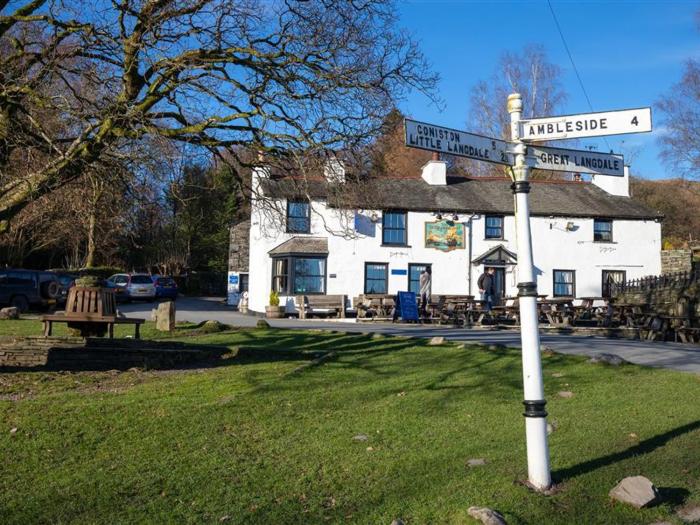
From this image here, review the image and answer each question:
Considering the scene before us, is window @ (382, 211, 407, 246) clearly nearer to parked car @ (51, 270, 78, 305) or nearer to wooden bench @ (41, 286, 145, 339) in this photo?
parked car @ (51, 270, 78, 305)

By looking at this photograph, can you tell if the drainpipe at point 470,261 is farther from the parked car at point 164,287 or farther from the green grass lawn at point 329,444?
the green grass lawn at point 329,444

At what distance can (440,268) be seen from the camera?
33031 millimetres

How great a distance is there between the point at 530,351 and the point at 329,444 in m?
2.35

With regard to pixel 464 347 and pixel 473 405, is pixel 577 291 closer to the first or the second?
pixel 464 347

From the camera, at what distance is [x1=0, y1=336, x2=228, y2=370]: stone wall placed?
454 inches

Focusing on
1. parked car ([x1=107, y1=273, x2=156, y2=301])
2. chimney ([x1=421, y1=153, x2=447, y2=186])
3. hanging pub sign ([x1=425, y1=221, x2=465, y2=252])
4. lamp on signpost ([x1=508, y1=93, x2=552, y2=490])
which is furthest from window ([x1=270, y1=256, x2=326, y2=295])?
lamp on signpost ([x1=508, y1=93, x2=552, y2=490])

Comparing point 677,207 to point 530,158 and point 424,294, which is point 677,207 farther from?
point 530,158

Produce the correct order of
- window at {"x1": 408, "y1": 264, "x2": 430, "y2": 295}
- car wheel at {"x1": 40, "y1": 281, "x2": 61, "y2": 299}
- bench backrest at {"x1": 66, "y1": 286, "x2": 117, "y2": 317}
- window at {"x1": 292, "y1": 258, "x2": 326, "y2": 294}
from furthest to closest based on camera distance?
window at {"x1": 408, "y1": 264, "x2": 430, "y2": 295}
window at {"x1": 292, "y1": 258, "x2": 326, "y2": 294}
car wheel at {"x1": 40, "y1": 281, "x2": 61, "y2": 299}
bench backrest at {"x1": 66, "y1": 286, "x2": 117, "y2": 317}

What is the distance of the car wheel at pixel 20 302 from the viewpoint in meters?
27.5

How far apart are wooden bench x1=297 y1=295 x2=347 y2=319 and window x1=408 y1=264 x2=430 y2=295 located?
156 inches

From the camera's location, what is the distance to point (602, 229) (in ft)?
114

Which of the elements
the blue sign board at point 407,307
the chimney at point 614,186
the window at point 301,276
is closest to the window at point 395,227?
the window at point 301,276

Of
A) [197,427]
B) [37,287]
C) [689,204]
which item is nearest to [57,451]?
[197,427]

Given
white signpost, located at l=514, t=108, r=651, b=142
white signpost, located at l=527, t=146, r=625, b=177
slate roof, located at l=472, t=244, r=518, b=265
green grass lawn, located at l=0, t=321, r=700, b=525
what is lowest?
green grass lawn, located at l=0, t=321, r=700, b=525
